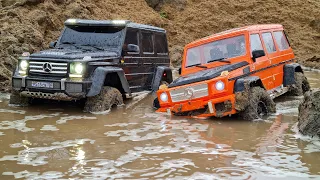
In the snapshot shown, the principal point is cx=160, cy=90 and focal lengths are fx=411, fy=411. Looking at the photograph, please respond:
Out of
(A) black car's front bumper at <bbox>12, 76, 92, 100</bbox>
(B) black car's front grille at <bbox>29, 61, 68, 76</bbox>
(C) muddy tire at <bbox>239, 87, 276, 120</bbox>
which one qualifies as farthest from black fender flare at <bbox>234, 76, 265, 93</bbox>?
(B) black car's front grille at <bbox>29, 61, 68, 76</bbox>

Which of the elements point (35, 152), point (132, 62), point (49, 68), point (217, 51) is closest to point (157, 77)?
point (132, 62)

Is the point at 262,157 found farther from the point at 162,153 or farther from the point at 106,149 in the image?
the point at 106,149

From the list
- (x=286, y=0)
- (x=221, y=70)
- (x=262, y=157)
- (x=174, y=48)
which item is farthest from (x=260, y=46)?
(x=286, y=0)

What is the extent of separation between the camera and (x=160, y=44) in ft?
35.2

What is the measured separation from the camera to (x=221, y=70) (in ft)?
24.6

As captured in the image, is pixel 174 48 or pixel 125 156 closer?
pixel 125 156

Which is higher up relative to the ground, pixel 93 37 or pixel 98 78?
pixel 93 37

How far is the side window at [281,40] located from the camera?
9401 millimetres

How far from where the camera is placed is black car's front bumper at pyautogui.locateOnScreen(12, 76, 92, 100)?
777cm

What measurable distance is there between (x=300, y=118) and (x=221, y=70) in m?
1.74

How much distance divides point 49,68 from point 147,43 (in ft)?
9.34

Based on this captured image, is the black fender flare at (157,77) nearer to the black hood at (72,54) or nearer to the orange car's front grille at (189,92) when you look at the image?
the black hood at (72,54)

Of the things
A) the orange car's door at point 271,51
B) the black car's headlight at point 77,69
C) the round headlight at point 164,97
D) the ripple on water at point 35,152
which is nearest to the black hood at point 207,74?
the round headlight at point 164,97

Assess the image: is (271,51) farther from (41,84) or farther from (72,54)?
(41,84)
